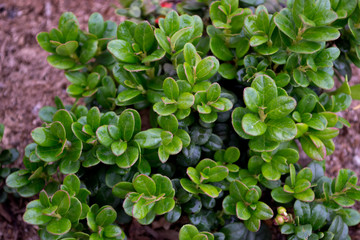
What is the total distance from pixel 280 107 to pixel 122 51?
0.80 metres

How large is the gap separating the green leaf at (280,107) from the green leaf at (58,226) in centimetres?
102

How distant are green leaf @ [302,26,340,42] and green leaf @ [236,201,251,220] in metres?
0.86

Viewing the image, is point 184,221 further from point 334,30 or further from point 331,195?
point 334,30

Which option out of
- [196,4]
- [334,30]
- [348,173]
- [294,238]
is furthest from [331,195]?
[196,4]

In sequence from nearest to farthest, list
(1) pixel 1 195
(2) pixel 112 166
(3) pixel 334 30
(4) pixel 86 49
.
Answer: (3) pixel 334 30 → (2) pixel 112 166 → (4) pixel 86 49 → (1) pixel 1 195

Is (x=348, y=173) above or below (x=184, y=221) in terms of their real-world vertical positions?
above

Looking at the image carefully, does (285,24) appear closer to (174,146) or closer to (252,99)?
(252,99)

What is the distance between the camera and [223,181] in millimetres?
1755

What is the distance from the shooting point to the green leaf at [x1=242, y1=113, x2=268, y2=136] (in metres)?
1.47

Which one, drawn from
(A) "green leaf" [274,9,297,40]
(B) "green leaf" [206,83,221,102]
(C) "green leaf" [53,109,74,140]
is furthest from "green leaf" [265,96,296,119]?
(C) "green leaf" [53,109,74,140]

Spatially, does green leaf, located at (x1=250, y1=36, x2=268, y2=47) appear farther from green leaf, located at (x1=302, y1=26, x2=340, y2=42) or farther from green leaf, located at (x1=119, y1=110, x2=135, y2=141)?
green leaf, located at (x1=119, y1=110, x2=135, y2=141)

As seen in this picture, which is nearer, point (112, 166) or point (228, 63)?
point (112, 166)

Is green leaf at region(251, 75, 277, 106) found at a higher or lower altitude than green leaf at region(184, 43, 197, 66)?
lower

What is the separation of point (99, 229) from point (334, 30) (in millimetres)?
1436
